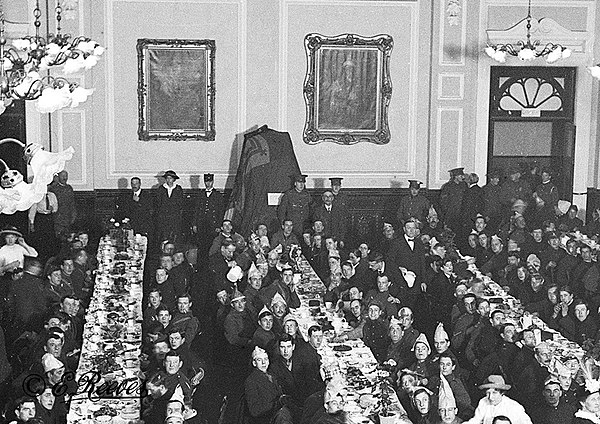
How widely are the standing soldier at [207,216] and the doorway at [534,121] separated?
4960mm

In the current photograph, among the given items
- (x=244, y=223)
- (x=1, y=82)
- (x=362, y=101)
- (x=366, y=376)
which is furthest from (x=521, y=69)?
(x=1, y=82)

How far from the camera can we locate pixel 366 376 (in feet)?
31.5

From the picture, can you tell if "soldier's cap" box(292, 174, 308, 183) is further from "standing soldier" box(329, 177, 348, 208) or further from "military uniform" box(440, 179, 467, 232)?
"military uniform" box(440, 179, 467, 232)

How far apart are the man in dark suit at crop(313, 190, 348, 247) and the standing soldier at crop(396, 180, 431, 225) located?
1084 millimetres

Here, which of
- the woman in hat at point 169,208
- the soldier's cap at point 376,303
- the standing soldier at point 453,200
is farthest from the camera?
the standing soldier at point 453,200

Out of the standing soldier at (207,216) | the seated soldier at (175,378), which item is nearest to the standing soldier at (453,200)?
the standing soldier at (207,216)

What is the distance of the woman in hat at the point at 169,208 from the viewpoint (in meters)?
16.1

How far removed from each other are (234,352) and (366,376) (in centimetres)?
194

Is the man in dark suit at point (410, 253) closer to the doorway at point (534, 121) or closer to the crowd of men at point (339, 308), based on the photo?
the crowd of men at point (339, 308)

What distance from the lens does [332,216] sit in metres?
15.8

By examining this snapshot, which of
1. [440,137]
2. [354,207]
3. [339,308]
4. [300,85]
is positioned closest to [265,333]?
[339,308]

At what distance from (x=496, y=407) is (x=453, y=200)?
8.55 metres

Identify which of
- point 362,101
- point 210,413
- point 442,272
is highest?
point 362,101

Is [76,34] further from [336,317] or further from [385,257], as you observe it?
[336,317]
